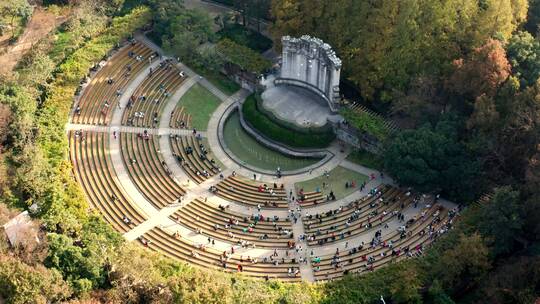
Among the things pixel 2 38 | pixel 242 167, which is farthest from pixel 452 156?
pixel 2 38

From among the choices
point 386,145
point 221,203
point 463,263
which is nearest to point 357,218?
point 386,145

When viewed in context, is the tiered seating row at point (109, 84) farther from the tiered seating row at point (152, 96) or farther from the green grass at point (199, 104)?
the green grass at point (199, 104)

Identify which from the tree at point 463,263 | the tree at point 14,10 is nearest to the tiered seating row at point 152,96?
the tree at point 14,10

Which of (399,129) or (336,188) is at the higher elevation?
(399,129)

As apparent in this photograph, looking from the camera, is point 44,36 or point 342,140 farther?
point 44,36

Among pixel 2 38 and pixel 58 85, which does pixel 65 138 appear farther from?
pixel 2 38

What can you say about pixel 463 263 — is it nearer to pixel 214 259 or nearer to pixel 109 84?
pixel 214 259
